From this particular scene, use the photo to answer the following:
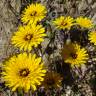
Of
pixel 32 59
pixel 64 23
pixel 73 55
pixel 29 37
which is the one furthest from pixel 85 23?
pixel 32 59

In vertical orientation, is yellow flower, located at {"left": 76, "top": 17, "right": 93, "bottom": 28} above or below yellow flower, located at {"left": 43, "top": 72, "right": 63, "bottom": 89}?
above

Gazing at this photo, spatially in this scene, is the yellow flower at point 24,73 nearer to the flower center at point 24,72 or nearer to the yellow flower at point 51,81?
the flower center at point 24,72

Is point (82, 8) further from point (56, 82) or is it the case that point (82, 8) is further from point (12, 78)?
point (12, 78)

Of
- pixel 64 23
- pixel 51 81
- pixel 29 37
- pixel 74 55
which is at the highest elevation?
pixel 64 23

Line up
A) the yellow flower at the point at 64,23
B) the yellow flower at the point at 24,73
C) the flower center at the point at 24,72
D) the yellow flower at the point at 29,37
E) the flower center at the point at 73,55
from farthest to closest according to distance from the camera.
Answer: the yellow flower at the point at 64,23 → the flower center at the point at 73,55 → the yellow flower at the point at 29,37 → the flower center at the point at 24,72 → the yellow flower at the point at 24,73

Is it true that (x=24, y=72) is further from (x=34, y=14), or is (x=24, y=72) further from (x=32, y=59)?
(x=34, y=14)

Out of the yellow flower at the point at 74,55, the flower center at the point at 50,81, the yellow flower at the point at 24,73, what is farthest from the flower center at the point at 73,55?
the yellow flower at the point at 24,73

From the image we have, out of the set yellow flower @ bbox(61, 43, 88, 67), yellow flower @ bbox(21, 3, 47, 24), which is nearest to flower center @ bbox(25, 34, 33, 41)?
yellow flower @ bbox(21, 3, 47, 24)

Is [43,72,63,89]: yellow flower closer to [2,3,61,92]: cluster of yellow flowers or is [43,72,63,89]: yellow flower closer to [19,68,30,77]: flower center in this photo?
[2,3,61,92]: cluster of yellow flowers
